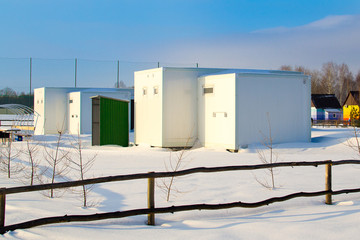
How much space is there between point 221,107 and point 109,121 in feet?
19.3

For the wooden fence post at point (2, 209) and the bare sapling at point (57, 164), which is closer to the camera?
the wooden fence post at point (2, 209)

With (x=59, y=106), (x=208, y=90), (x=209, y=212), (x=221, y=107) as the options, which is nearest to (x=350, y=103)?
(x=59, y=106)

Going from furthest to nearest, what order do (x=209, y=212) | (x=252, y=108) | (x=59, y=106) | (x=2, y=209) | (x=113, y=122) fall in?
(x=59, y=106) < (x=113, y=122) < (x=252, y=108) < (x=209, y=212) < (x=2, y=209)

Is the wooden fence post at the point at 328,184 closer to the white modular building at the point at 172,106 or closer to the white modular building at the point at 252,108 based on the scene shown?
the white modular building at the point at 252,108

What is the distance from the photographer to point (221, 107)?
1620 cm

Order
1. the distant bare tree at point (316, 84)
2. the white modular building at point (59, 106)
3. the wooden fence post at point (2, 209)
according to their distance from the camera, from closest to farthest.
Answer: the wooden fence post at point (2, 209), the white modular building at point (59, 106), the distant bare tree at point (316, 84)

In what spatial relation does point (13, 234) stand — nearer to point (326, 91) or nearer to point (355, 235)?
point (355, 235)

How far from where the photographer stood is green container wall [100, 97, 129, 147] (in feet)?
60.7

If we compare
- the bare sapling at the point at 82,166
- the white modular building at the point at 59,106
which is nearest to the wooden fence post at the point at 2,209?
the bare sapling at the point at 82,166

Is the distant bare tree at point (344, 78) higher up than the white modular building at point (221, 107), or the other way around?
the distant bare tree at point (344, 78)

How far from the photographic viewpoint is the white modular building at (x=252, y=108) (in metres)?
15.6

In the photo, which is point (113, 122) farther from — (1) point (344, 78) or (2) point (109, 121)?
(1) point (344, 78)

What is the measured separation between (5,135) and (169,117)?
1115 cm

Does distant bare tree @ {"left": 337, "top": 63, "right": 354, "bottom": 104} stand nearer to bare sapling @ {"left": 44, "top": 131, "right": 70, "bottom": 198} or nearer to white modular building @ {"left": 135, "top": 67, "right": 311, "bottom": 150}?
white modular building @ {"left": 135, "top": 67, "right": 311, "bottom": 150}
